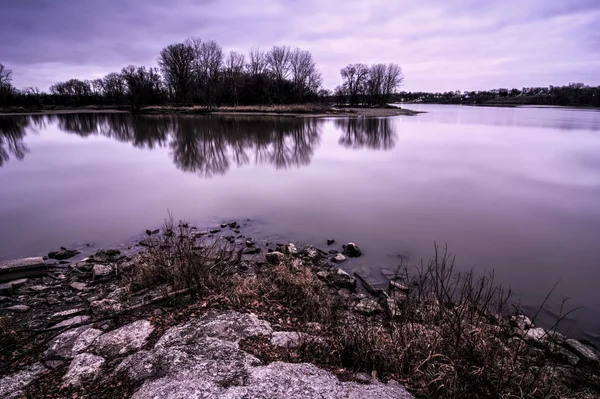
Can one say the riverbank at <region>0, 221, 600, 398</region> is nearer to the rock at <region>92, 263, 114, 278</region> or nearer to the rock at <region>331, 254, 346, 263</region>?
the rock at <region>92, 263, 114, 278</region>

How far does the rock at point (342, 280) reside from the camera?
529cm

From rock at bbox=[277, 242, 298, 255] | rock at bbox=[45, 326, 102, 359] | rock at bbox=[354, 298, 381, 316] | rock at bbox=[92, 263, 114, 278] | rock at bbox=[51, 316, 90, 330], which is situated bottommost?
rock at bbox=[354, 298, 381, 316]

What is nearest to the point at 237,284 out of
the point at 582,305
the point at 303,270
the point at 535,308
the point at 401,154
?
the point at 303,270

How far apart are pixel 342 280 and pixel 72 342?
3791 mm

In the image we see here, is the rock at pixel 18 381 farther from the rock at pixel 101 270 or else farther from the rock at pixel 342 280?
the rock at pixel 342 280

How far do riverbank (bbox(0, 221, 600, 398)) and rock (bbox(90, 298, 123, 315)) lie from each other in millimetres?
28

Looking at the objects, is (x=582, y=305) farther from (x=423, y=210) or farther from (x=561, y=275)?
(x=423, y=210)

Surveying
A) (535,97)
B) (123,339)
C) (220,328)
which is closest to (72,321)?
(123,339)

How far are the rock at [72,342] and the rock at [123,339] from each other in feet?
0.34

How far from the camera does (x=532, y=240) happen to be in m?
7.12

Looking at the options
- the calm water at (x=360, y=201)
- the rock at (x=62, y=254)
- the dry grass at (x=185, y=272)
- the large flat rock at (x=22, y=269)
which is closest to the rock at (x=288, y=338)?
the dry grass at (x=185, y=272)

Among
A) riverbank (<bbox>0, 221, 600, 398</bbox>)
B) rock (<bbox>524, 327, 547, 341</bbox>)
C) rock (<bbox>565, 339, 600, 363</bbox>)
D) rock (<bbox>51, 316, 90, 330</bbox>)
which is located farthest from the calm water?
rock (<bbox>51, 316, 90, 330</bbox>)

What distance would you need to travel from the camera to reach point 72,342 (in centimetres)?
322

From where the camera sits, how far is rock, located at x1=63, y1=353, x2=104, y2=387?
2.65 meters
